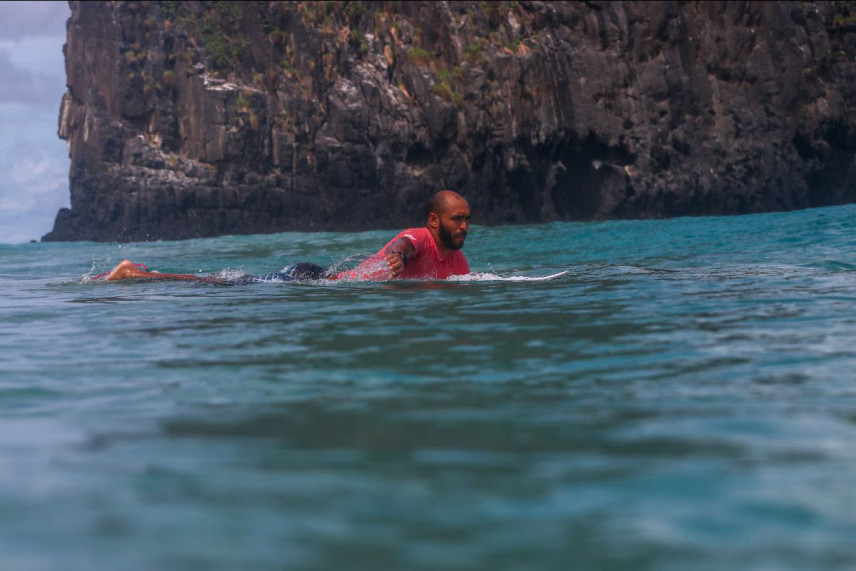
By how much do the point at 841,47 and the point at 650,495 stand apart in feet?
124

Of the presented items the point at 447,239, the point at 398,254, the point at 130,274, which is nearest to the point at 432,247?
the point at 447,239

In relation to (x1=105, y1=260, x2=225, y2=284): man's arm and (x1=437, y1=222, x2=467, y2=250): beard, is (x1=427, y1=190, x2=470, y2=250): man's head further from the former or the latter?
(x1=105, y1=260, x2=225, y2=284): man's arm

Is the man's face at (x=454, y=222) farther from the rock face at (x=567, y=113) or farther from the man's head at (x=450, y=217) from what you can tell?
the rock face at (x=567, y=113)

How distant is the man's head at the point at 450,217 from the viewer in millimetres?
8391

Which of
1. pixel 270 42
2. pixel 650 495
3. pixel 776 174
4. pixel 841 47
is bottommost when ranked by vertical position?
pixel 650 495

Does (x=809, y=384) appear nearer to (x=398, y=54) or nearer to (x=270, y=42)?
(x=398, y=54)

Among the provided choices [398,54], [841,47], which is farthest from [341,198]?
[841,47]

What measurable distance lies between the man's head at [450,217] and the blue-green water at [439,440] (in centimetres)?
281

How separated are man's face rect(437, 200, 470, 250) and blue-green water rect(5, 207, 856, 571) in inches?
111

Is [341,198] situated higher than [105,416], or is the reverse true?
[341,198]

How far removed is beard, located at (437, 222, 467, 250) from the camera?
8.49 metres

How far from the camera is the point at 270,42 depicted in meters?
37.9

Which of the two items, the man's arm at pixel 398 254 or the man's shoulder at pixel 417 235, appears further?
the man's shoulder at pixel 417 235

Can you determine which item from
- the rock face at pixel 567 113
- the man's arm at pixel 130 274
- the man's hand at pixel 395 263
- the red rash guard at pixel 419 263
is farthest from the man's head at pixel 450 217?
the rock face at pixel 567 113
